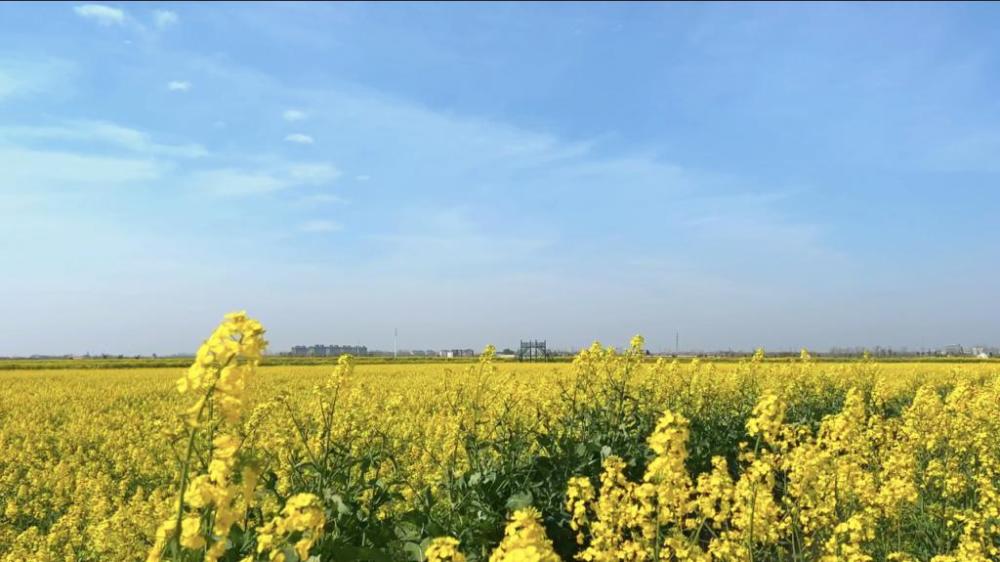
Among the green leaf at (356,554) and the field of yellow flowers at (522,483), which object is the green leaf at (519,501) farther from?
the green leaf at (356,554)

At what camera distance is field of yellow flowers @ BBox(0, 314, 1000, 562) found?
268cm

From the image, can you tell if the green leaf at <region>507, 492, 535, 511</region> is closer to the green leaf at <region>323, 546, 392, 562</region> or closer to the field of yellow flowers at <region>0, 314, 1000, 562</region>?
the field of yellow flowers at <region>0, 314, 1000, 562</region>

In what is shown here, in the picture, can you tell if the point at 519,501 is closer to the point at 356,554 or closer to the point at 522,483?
the point at 522,483

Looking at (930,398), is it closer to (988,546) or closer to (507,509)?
(988,546)

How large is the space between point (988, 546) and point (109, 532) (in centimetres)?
627

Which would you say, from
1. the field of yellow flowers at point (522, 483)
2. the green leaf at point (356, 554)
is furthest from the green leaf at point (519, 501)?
the green leaf at point (356, 554)

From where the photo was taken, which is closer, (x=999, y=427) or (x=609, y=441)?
(x=609, y=441)

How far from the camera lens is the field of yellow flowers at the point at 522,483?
2.68m

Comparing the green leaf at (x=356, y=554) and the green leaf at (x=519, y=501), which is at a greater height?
the green leaf at (x=356, y=554)

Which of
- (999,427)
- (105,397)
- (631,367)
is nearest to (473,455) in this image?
(631,367)

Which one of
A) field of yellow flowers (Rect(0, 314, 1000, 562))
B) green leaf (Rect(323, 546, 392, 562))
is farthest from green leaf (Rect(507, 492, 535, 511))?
green leaf (Rect(323, 546, 392, 562))

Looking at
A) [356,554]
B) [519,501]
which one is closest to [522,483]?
[519,501]

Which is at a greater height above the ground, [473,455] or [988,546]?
[473,455]

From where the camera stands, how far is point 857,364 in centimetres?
1538
